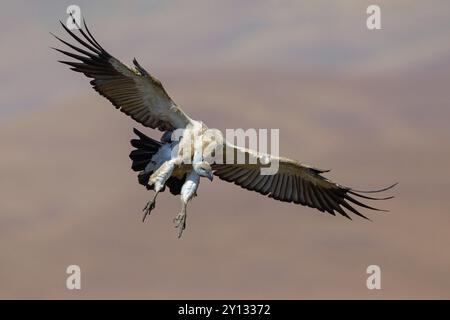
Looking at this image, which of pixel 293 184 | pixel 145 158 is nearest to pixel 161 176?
pixel 145 158

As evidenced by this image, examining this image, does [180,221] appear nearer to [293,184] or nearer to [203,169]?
[203,169]

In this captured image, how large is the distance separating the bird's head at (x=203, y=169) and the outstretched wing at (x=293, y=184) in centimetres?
111

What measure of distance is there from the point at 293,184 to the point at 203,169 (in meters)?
2.22

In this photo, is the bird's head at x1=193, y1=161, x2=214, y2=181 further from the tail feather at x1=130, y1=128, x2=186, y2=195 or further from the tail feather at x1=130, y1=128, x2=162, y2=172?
the tail feather at x1=130, y1=128, x2=162, y2=172

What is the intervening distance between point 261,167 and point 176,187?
5.99ft

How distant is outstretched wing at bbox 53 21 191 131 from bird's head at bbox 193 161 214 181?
0.64 meters

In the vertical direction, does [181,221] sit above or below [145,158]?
below

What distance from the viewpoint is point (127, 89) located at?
2059cm

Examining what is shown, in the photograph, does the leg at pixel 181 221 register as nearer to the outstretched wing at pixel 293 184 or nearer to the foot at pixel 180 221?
the foot at pixel 180 221

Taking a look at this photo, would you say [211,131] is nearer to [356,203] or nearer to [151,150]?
[151,150]

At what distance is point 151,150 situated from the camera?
2055 centimetres

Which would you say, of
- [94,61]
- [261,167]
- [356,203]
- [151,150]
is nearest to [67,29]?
[94,61]

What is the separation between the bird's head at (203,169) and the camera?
20266 mm

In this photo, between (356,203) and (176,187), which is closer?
(176,187)
